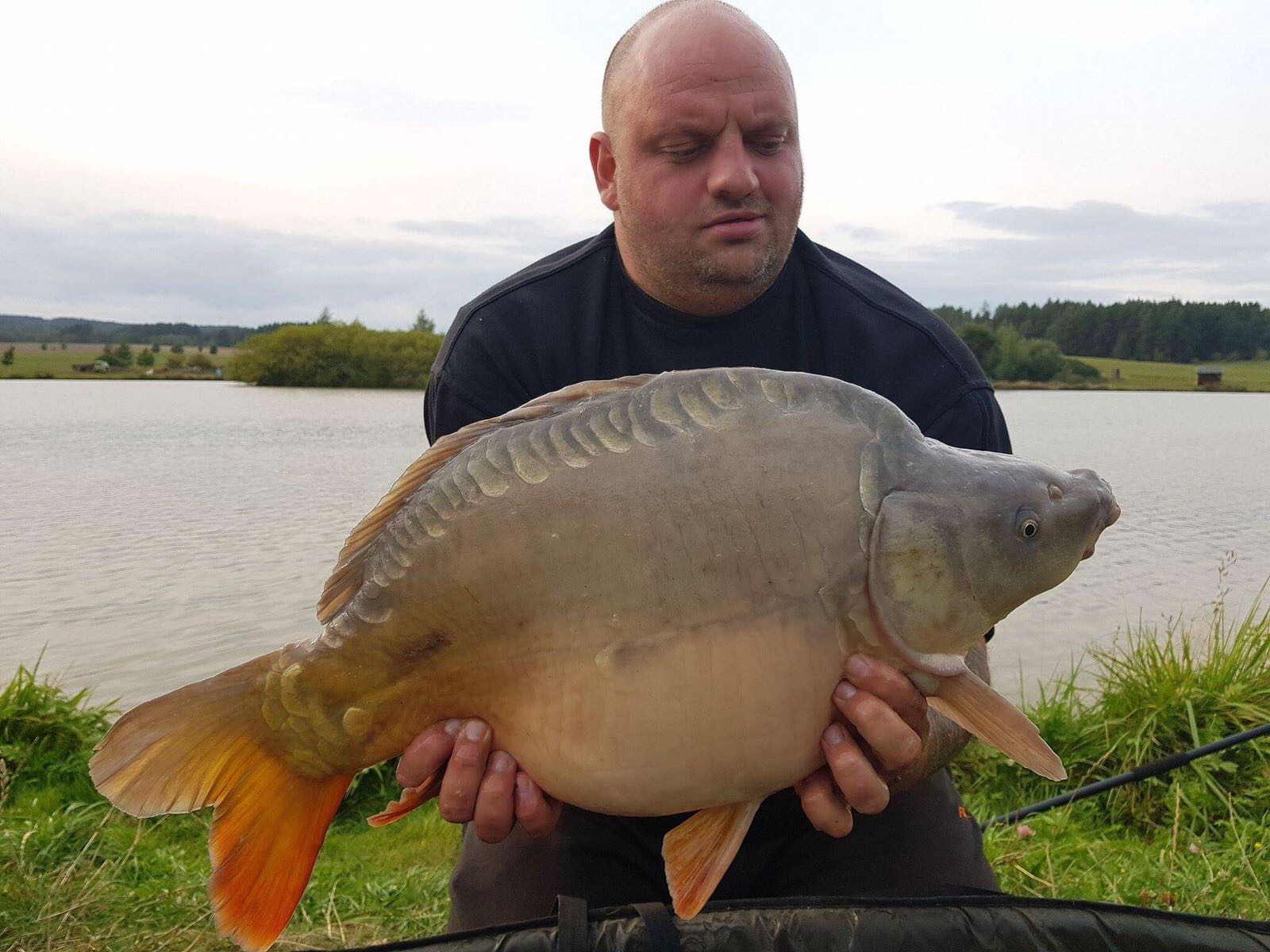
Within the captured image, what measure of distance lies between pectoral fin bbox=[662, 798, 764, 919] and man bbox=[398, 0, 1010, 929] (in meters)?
0.29

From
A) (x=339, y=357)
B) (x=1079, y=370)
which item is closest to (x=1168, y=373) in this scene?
(x=1079, y=370)

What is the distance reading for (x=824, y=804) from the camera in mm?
1278

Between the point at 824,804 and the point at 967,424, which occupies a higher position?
the point at 967,424

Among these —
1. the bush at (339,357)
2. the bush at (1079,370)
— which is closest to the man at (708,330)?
the bush at (339,357)

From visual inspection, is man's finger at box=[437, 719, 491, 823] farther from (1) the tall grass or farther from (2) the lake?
(2) the lake

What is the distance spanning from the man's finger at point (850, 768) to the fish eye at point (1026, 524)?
31 centimetres

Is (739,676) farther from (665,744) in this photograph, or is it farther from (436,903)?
(436,903)

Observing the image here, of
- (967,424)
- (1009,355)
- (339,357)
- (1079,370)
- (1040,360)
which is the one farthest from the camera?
(1079,370)

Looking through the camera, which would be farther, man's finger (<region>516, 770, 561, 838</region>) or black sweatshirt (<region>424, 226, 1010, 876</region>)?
black sweatshirt (<region>424, 226, 1010, 876</region>)

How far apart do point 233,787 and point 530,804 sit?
358mm

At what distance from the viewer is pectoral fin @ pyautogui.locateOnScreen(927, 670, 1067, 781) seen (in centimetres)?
111

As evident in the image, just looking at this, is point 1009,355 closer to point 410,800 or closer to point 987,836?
point 987,836

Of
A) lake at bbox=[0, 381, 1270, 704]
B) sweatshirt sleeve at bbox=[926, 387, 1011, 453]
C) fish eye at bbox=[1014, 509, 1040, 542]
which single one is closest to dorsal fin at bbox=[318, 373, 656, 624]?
Answer: fish eye at bbox=[1014, 509, 1040, 542]

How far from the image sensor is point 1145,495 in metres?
8.91
